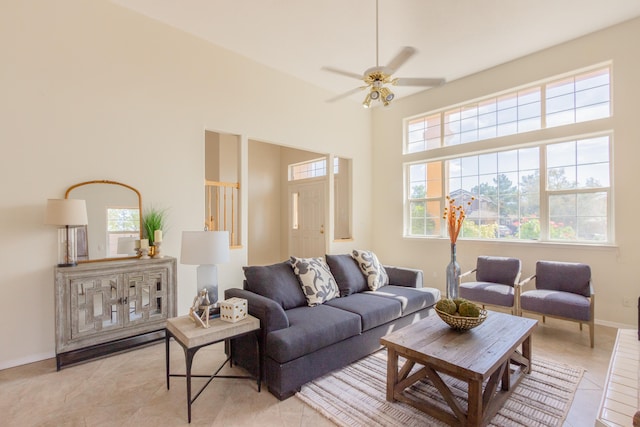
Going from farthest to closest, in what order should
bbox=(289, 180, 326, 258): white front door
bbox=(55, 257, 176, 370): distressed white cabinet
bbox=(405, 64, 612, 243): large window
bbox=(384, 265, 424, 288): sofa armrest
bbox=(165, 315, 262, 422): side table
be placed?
1. bbox=(289, 180, 326, 258): white front door
2. bbox=(405, 64, 612, 243): large window
3. bbox=(384, 265, 424, 288): sofa armrest
4. bbox=(55, 257, 176, 370): distressed white cabinet
5. bbox=(165, 315, 262, 422): side table

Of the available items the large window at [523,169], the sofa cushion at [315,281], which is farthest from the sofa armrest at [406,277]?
the large window at [523,169]

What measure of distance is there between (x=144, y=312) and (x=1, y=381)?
41.9 inches

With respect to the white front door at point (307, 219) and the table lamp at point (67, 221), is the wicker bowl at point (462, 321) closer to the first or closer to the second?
the table lamp at point (67, 221)

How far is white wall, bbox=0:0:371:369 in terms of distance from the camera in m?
2.68

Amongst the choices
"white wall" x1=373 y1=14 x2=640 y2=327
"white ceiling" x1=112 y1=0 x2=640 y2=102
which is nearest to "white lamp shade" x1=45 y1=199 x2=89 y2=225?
"white ceiling" x1=112 y1=0 x2=640 y2=102

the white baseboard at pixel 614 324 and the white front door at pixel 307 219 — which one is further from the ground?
the white front door at pixel 307 219

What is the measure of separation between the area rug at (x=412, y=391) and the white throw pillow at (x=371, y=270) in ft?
3.44

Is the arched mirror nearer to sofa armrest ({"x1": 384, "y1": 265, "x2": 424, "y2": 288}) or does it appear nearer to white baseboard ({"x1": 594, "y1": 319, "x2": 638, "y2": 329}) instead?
sofa armrest ({"x1": 384, "y1": 265, "x2": 424, "y2": 288})

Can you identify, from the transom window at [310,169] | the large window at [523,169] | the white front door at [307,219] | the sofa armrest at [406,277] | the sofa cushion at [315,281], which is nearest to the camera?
the sofa cushion at [315,281]

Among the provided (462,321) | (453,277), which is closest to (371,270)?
(453,277)

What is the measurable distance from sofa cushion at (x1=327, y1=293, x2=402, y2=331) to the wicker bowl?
711 mm

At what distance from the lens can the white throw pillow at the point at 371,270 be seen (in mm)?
3552

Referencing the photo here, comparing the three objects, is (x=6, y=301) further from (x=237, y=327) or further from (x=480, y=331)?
(x=480, y=331)

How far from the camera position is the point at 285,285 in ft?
9.44
